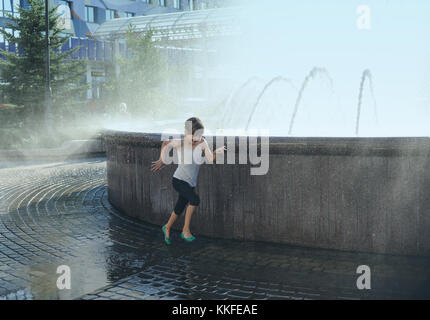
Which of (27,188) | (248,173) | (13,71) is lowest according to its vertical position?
(27,188)

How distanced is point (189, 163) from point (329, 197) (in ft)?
5.38

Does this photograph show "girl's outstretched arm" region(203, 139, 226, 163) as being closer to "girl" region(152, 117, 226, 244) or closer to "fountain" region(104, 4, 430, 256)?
"girl" region(152, 117, 226, 244)

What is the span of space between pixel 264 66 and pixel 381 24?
30.6 meters

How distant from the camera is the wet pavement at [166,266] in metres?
4.81

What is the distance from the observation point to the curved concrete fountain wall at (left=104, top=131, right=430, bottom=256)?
5.77 m

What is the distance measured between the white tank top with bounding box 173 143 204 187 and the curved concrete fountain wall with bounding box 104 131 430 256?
0.58 m

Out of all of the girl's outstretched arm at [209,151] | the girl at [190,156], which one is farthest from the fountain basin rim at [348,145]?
the girl at [190,156]

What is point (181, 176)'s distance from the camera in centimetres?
629

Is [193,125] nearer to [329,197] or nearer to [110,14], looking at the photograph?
[329,197]

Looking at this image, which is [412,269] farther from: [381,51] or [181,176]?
[381,51]

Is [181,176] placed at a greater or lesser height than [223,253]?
greater

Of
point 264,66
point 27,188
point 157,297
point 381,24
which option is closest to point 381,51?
point 381,24
